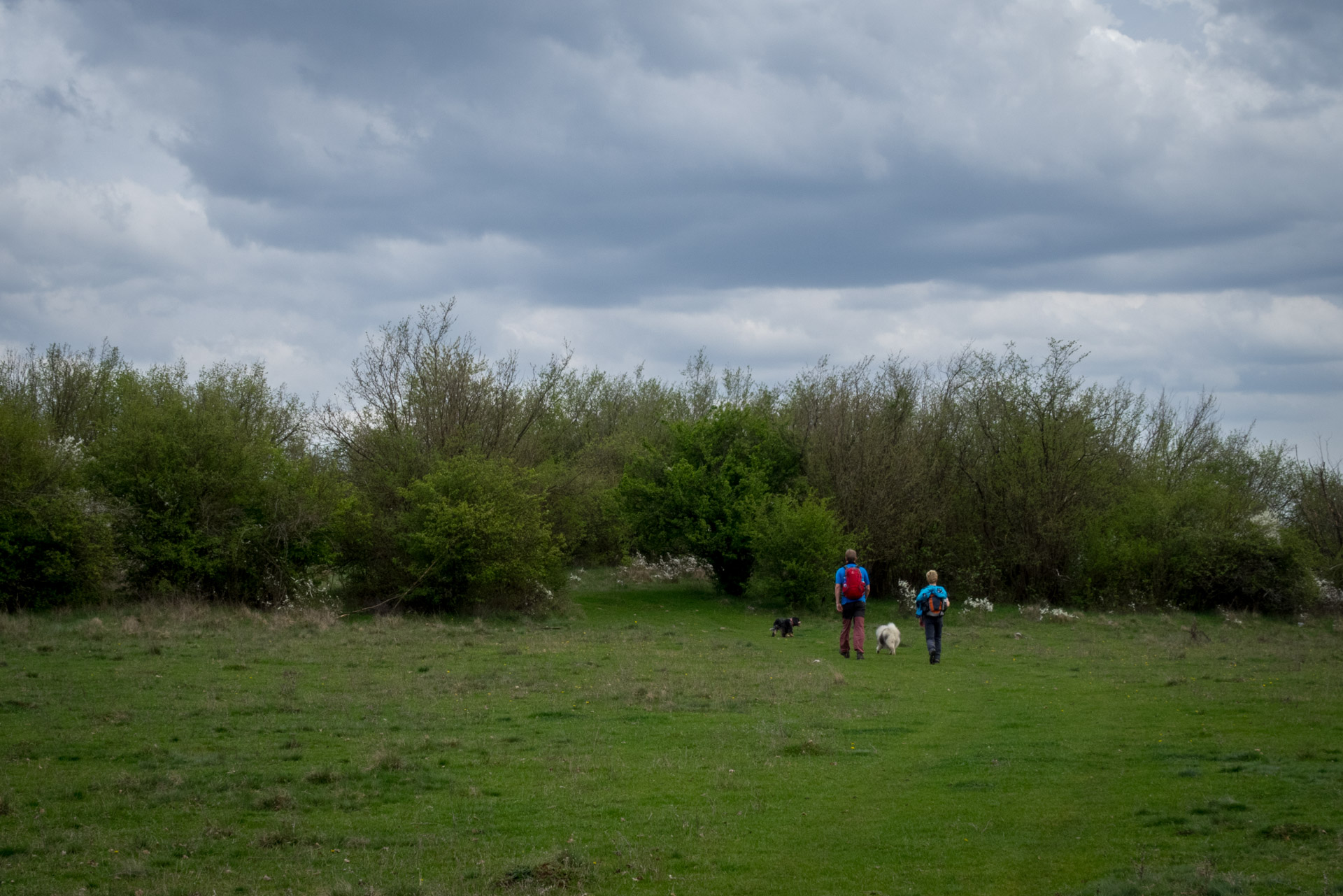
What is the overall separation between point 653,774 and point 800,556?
23.0 meters

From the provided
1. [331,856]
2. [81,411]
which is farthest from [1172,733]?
[81,411]

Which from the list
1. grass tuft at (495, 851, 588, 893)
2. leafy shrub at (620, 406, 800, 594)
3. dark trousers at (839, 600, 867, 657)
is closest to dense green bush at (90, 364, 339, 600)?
leafy shrub at (620, 406, 800, 594)

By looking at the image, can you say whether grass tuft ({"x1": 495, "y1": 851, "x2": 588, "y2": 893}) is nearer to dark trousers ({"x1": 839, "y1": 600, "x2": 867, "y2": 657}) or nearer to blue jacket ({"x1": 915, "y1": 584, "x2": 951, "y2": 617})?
blue jacket ({"x1": 915, "y1": 584, "x2": 951, "y2": 617})

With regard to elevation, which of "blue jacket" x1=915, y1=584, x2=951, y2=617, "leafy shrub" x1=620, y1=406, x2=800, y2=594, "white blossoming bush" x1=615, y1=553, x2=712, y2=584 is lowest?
"white blossoming bush" x1=615, y1=553, x2=712, y2=584

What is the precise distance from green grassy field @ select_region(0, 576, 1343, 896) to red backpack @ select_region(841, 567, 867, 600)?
4.68 ft

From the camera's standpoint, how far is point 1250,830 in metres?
7.59

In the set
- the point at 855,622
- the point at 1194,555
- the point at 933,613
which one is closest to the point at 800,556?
the point at 855,622

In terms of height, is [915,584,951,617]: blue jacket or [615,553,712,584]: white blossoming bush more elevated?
[915,584,951,617]: blue jacket

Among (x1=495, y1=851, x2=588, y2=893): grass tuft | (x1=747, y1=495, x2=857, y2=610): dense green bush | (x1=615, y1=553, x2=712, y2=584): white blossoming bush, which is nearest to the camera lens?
(x1=495, y1=851, x2=588, y2=893): grass tuft

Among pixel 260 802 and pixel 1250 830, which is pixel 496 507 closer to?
Answer: pixel 260 802

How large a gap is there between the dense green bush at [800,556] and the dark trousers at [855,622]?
11483mm

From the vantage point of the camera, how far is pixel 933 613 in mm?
19484

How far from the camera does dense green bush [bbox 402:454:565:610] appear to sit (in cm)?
2873

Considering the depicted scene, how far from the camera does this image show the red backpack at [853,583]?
2009cm
